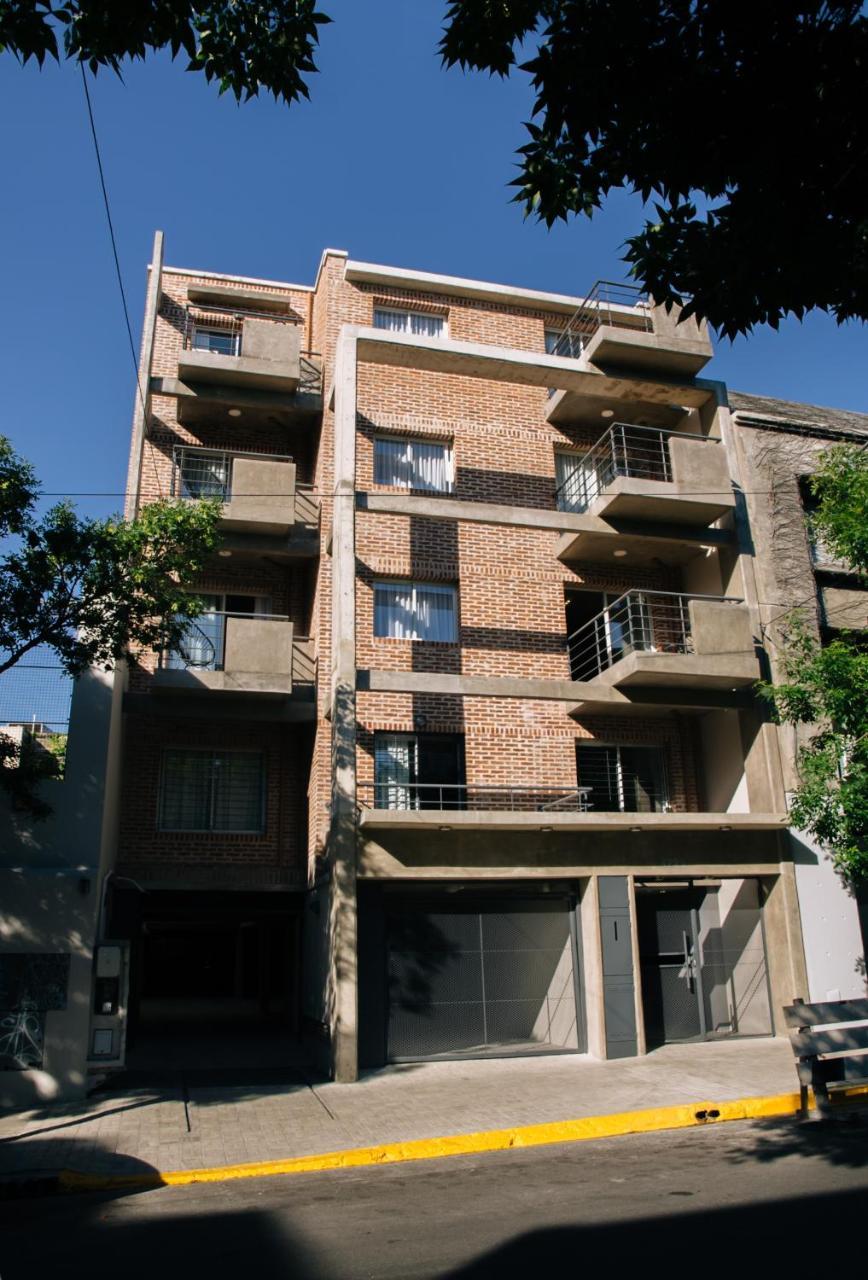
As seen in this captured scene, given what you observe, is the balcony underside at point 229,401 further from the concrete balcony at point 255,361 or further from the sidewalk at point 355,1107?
the sidewalk at point 355,1107

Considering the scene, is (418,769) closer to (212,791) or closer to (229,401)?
(212,791)

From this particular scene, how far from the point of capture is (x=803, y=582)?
17562 millimetres

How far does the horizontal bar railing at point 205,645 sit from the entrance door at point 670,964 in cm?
821

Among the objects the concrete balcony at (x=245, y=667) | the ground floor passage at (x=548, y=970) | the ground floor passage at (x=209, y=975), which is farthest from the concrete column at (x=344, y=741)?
the ground floor passage at (x=209, y=975)

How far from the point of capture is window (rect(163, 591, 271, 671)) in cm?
1706

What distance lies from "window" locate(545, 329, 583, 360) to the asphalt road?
52.6 ft

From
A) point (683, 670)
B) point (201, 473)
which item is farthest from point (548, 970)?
point (201, 473)

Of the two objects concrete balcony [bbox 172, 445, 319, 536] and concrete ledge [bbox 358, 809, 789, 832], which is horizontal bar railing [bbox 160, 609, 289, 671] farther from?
concrete ledge [bbox 358, 809, 789, 832]

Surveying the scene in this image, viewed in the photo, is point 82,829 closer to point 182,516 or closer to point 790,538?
point 182,516

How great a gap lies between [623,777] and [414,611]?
501cm

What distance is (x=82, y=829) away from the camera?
12.4m

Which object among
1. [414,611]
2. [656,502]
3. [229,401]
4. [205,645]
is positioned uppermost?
[229,401]

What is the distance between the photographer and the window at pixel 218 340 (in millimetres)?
19859

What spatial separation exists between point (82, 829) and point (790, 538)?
526 inches
